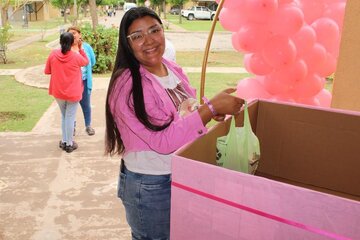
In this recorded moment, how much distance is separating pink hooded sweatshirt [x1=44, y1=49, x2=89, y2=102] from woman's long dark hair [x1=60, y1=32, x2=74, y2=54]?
7 centimetres

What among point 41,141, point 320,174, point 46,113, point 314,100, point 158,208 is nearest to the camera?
point 320,174

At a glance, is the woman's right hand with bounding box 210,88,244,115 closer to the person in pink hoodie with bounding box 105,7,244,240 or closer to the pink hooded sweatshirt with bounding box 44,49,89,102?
A: the person in pink hoodie with bounding box 105,7,244,240

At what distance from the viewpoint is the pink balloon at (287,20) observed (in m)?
2.77

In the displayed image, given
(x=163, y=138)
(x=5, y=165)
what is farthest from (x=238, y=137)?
(x=5, y=165)

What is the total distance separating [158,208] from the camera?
162 cm

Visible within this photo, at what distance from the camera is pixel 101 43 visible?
33.5 ft

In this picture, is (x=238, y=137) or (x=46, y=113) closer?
(x=238, y=137)

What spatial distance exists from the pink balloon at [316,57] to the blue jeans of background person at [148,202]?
187 centimetres

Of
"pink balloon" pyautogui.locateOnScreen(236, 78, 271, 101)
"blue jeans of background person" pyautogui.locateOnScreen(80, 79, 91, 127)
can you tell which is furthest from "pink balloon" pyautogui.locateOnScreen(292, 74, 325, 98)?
"blue jeans of background person" pyautogui.locateOnScreen(80, 79, 91, 127)

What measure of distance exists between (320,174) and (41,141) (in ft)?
14.7

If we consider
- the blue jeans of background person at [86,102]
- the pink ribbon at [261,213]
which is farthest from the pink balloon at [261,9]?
the blue jeans of background person at [86,102]

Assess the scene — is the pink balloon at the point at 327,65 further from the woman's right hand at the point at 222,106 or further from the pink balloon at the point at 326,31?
the woman's right hand at the point at 222,106

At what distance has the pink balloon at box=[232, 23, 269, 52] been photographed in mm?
2879

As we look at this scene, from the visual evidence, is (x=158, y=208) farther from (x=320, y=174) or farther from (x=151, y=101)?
(x=320, y=174)
